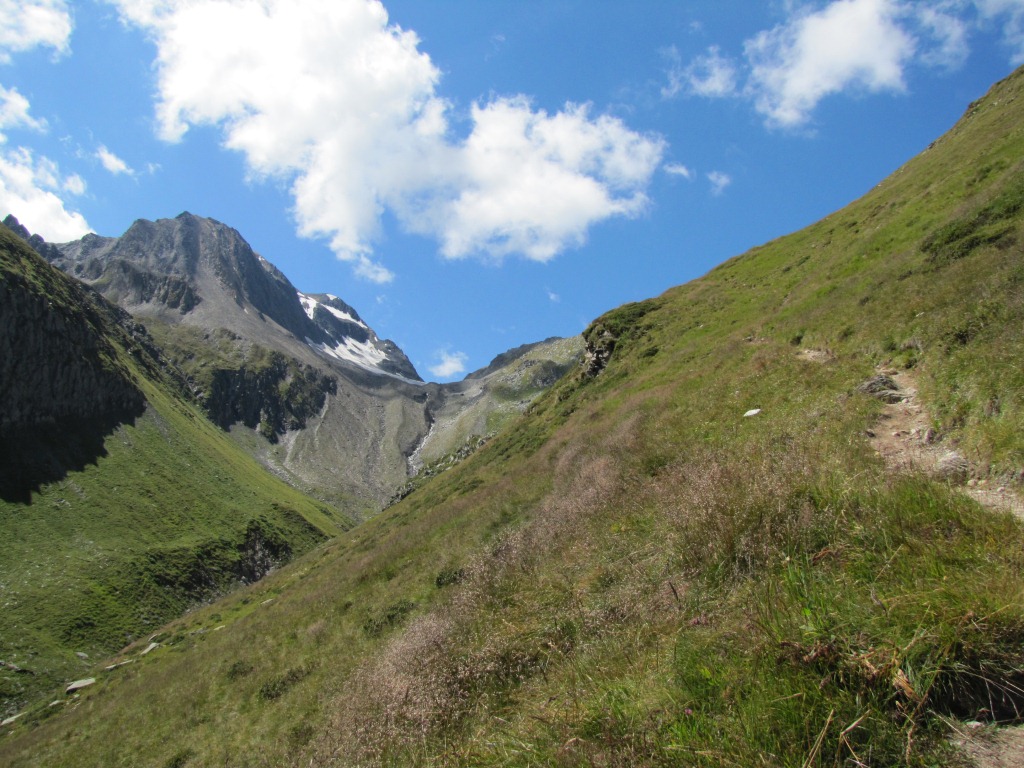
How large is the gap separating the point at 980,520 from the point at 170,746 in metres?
18.9

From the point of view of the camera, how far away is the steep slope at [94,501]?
63.8 m

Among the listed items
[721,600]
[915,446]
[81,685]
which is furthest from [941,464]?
[81,685]

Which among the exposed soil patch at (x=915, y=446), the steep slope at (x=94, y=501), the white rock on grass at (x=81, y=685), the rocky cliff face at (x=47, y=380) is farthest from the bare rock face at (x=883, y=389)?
the rocky cliff face at (x=47, y=380)

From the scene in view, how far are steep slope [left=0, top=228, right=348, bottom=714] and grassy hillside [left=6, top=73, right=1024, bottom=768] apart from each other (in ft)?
194

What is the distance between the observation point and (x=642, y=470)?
11.7 meters

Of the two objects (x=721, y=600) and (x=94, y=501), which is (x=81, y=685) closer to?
(x=721, y=600)

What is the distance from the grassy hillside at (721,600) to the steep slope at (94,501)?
194 feet

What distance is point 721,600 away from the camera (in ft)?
16.4

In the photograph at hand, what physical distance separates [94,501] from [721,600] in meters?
118

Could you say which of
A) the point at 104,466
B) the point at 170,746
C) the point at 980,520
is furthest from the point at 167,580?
the point at 980,520

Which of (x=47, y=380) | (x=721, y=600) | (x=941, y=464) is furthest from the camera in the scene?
(x=47, y=380)

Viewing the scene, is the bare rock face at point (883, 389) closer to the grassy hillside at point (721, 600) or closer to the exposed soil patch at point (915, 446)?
the exposed soil patch at point (915, 446)

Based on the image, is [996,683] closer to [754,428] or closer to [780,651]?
[780,651]

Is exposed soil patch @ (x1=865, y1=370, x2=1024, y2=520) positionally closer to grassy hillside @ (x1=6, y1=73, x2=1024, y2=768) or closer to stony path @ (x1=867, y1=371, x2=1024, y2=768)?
stony path @ (x1=867, y1=371, x2=1024, y2=768)
